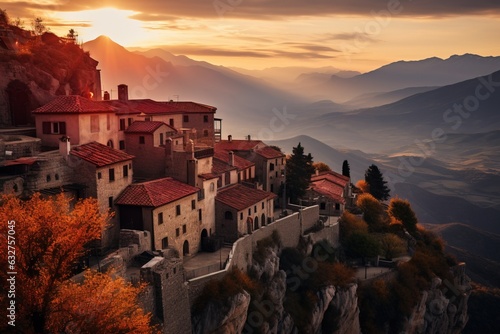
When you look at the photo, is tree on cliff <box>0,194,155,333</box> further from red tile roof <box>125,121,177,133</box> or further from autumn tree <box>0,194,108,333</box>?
red tile roof <box>125,121,177,133</box>

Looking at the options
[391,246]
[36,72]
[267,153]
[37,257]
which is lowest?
[391,246]

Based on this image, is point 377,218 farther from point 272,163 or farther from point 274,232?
point 274,232

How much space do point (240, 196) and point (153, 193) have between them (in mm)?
14888

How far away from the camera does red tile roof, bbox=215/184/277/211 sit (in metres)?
54.6

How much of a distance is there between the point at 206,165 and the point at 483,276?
439ft

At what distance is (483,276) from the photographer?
511 feet

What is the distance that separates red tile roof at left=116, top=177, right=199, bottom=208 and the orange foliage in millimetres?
15676

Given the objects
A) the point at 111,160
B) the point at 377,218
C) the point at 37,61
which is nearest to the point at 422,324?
the point at 377,218

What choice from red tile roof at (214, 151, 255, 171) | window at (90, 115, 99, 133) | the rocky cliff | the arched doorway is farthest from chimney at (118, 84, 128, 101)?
window at (90, 115, 99, 133)

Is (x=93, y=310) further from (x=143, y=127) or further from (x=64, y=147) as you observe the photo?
(x=143, y=127)

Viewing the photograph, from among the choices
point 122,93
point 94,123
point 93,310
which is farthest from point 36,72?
point 93,310

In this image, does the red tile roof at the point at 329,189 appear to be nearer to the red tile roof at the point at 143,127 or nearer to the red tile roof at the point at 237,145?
the red tile roof at the point at 237,145

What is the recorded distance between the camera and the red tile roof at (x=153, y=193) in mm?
43688

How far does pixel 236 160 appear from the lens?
66.6m
